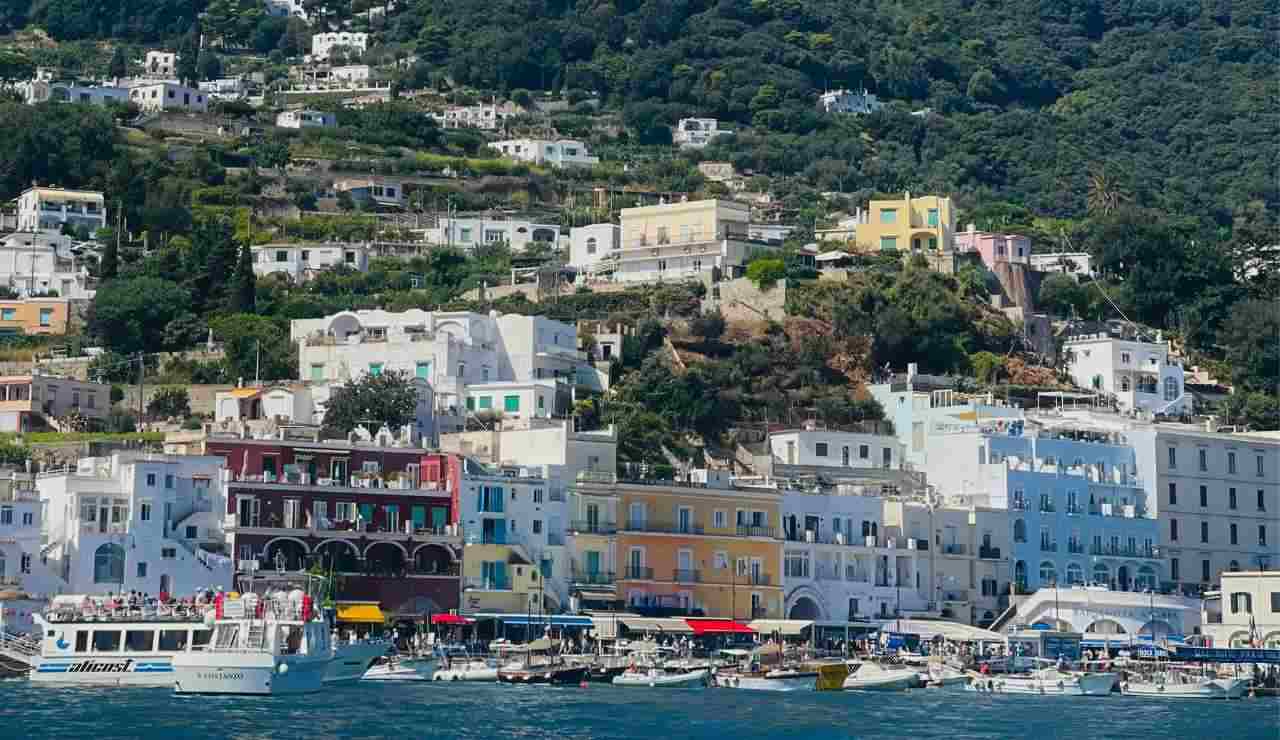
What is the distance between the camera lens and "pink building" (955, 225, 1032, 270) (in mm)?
131375

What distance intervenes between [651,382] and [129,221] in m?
38.7

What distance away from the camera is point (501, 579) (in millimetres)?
93062

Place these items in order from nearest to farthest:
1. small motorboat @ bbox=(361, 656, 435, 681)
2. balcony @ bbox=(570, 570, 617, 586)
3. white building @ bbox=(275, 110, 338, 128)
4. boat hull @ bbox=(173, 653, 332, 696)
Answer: boat hull @ bbox=(173, 653, 332, 696) < small motorboat @ bbox=(361, 656, 435, 681) < balcony @ bbox=(570, 570, 617, 586) < white building @ bbox=(275, 110, 338, 128)

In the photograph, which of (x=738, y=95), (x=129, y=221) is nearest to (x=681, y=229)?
(x=129, y=221)

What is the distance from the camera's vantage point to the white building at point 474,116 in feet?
575

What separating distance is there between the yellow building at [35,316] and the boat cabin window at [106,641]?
143 feet

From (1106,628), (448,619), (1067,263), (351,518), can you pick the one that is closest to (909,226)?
(1067,263)

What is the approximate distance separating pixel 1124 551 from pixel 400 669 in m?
33.9

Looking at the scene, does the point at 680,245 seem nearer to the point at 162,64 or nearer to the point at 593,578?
the point at 593,578

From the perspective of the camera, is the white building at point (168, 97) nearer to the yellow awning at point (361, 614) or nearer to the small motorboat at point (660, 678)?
the yellow awning at point (361, 614)

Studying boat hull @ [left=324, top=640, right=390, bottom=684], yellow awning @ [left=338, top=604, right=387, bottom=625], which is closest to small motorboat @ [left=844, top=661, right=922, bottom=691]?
yellow awning @ [left=338, top=604, right=387, bottom=625]

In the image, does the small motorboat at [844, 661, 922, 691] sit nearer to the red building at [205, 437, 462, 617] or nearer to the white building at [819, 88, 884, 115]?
the red building at [205, 437, 462, 617]

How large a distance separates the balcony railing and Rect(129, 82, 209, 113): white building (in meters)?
75.4

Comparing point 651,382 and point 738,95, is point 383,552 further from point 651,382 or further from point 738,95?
point 738,95
